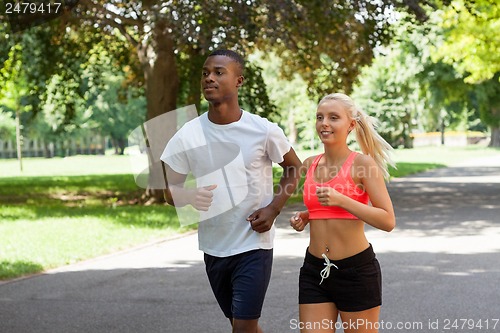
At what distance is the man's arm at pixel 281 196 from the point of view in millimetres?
4426

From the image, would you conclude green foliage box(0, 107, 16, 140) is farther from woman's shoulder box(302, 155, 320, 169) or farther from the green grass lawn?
woman's shoulder box(302, 155, 320, 169)

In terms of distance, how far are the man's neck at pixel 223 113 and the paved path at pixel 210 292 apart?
2.60 meters

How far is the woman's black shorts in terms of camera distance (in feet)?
13.1

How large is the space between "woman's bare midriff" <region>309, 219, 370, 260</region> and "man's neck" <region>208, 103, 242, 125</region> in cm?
80

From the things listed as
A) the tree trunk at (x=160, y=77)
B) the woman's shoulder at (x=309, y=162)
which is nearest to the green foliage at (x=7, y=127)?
the tree trunk at (x=160, y=77)

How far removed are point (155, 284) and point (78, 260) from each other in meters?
2.34

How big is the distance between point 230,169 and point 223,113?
0.30 metres

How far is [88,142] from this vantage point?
99.9 meters

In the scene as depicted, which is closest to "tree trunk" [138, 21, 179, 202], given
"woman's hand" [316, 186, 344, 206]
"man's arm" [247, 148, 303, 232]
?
"man's arm" [247, 148, 303, 232]

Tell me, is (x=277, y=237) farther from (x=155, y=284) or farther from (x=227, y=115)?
(x=227, y=115)

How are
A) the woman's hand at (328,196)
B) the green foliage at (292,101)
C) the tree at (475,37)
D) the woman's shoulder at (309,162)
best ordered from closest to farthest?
the woman's hand at (328,196) → the woman's shoulder at (309,162) → the tree at (475,37) → the green foliage at (292,101)

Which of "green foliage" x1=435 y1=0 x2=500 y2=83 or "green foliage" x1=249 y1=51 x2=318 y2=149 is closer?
"green foliage" x1=435 y1=0 x2=500 y2=83

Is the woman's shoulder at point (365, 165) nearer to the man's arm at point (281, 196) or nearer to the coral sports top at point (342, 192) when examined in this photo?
the coral sports top at point (342, 192)

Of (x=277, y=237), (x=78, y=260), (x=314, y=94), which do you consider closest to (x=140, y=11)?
(x=314, y=94)
